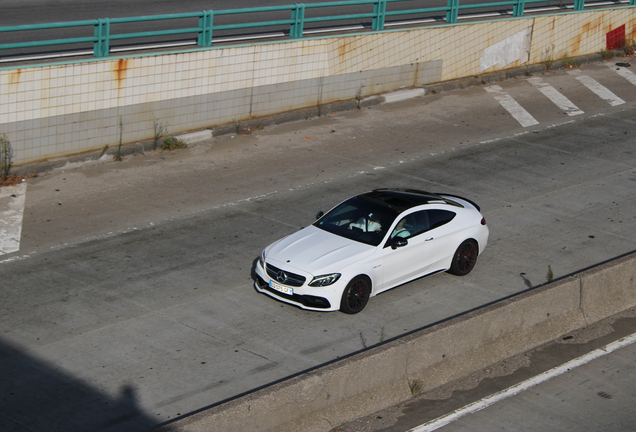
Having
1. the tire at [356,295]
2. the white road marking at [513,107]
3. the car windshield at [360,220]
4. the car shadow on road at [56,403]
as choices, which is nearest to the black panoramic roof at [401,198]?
the car windshield at [360,220]

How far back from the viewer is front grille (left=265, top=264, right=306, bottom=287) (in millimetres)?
10070

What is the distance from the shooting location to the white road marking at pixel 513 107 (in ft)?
63.3

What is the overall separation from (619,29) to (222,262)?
1861cm

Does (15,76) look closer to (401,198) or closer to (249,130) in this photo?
(249,130)

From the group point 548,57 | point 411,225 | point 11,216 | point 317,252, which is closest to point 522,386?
point 411,225

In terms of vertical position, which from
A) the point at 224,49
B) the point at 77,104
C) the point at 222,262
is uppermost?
the point at 224,49

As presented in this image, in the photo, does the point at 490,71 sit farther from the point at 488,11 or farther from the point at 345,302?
the point at 345,302

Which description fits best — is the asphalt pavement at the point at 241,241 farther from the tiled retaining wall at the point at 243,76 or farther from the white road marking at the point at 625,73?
the white road marking at the point at 625,73

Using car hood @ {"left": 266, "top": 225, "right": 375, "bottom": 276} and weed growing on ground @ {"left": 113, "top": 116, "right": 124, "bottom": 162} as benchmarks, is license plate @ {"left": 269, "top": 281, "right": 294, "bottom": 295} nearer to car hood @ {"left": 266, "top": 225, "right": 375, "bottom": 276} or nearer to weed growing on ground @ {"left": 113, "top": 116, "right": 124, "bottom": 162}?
car hood @ {"left": 266, "top": 225, "right": 375, "bottom": 276}

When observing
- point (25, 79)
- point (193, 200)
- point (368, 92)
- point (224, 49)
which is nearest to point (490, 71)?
point (368, 92)

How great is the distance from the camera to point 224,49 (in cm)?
1748

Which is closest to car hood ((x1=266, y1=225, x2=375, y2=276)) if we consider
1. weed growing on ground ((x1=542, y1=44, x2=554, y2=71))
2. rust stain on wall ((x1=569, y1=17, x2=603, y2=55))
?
weed growing on ground ((x1=542, y1=44, x2=554, y2=71))

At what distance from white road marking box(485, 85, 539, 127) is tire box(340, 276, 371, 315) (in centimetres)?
1017

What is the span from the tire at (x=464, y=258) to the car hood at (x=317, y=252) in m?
1.60
